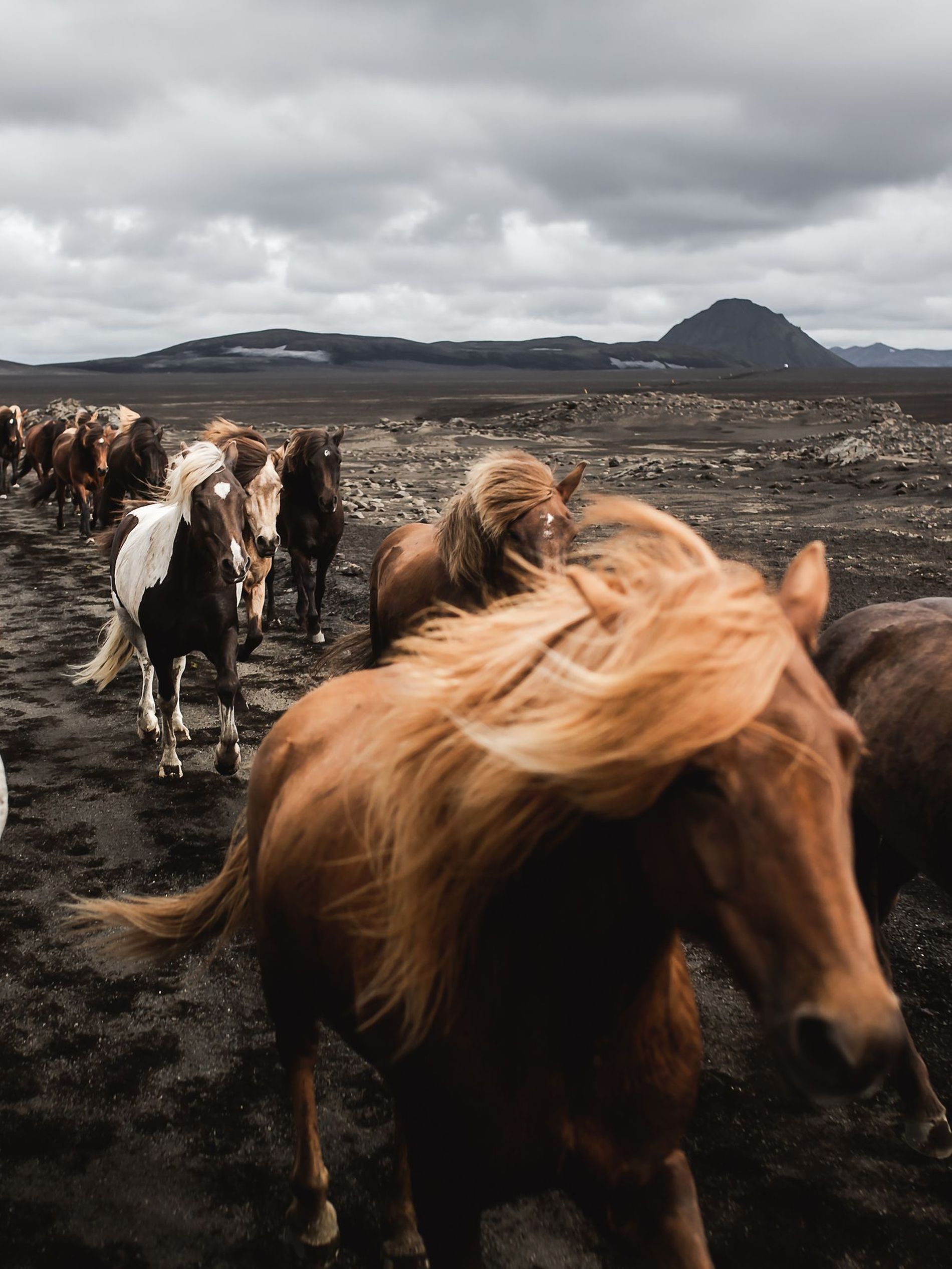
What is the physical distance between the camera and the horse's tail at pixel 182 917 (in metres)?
2.99

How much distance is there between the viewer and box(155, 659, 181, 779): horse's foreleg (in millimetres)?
6188

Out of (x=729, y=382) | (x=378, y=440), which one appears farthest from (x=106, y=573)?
→ (x=729, y=382)

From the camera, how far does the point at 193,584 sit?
6062mm

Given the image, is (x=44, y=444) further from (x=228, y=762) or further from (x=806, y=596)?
(x=806, y=596)

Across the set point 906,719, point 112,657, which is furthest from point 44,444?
point 906,719

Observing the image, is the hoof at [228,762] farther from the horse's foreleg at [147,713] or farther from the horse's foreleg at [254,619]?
the horse's foreleg at [254,619]

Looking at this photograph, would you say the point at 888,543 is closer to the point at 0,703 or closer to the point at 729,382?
the point at 0,703

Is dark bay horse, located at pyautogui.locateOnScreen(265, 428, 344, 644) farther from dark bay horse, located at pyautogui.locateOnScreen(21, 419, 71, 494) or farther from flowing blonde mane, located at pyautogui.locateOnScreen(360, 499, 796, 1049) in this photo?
dark bay horse, located at pyautogui.locateOnScreen(21, 419, 71, 494)

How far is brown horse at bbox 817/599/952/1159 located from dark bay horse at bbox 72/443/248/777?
3678mm

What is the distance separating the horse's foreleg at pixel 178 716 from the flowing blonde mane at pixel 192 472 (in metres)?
1.01

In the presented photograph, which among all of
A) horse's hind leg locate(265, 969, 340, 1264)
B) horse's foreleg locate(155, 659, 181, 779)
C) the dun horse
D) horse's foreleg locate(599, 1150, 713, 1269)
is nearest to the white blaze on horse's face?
the dun horse

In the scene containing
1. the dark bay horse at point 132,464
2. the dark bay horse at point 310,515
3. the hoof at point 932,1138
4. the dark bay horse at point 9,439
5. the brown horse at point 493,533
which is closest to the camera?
the hoof at point 932,1138

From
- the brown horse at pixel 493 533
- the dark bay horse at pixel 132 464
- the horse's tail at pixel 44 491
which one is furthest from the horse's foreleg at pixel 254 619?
the horse's tail at pixel 44 491

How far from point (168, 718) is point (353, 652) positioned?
4.28ft
